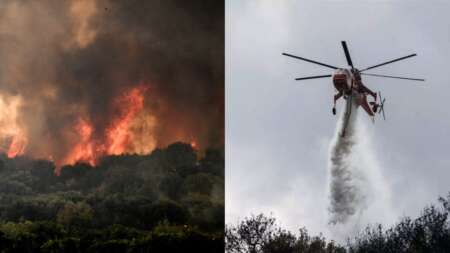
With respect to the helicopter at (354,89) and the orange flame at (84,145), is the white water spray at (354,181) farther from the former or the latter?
the orange flame at (84,145)

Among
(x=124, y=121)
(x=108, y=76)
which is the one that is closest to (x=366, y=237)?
(x=124, y=121)

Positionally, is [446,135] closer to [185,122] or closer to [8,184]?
[185,122]

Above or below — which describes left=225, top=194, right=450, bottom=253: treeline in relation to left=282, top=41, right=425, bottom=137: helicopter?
below

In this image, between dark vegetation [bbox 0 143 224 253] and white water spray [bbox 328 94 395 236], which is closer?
white water spray [bbox 328 94 395 236]

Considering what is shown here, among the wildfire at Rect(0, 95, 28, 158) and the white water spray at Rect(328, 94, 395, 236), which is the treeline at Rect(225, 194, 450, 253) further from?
the wildfire at Rect(0, 95, 28, 158)

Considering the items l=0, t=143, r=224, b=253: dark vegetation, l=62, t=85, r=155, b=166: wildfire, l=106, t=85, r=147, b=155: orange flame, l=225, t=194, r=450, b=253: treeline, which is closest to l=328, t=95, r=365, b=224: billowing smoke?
l=225, t=194, r=450, b=253: treeline

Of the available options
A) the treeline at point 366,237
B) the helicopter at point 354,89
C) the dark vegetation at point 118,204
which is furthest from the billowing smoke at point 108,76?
the helicopter at point 354,89

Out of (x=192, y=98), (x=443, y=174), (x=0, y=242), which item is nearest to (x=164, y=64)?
(x=192, y=98)
